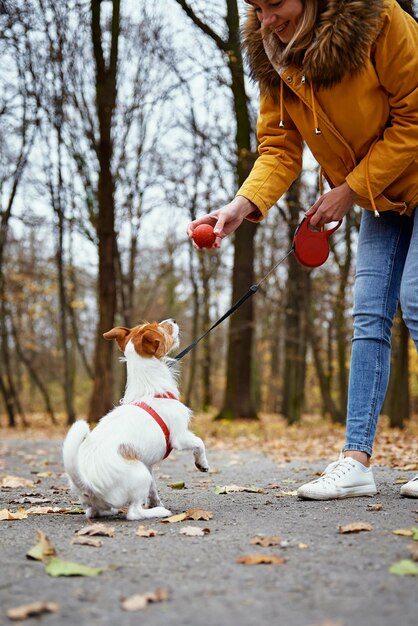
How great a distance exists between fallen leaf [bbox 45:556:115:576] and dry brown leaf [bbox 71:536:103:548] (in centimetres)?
34

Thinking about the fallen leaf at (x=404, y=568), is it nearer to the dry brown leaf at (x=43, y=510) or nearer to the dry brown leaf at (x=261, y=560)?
the dry brown leaf at (x=261, y=560)

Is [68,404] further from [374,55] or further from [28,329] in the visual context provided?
[374,55]

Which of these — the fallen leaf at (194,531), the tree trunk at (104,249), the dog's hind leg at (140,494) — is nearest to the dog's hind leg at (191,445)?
the dog's hind leg at (140,494)

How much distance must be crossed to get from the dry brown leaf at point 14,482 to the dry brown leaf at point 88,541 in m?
2.59

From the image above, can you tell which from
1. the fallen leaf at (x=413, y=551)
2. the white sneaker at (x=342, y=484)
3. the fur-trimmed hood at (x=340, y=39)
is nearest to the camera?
the fallen leaf at (x=413, y=551)

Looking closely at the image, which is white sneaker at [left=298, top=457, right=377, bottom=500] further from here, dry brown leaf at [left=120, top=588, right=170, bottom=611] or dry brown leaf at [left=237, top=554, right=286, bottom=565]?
dry brown leaf at [left=120, top=588, right=170, bottom=611]

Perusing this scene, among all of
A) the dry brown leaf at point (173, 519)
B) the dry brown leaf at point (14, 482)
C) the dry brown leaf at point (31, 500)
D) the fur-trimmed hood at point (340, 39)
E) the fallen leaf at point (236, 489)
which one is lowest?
the dry brown leaf at point (14, 482)

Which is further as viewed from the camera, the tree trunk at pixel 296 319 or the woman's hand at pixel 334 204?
the tree trunk at pixel 296 319

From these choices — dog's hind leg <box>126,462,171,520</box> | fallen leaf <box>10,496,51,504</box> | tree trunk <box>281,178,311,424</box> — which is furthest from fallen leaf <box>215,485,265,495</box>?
tree trunk <box>281,178,311,424</box>

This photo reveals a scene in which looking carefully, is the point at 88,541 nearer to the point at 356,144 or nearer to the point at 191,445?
the point at 191,445

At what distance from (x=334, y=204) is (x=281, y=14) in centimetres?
102

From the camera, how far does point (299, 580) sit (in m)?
2.32

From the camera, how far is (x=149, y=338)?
12.4 ft

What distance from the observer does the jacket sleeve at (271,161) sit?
3.94 metres
